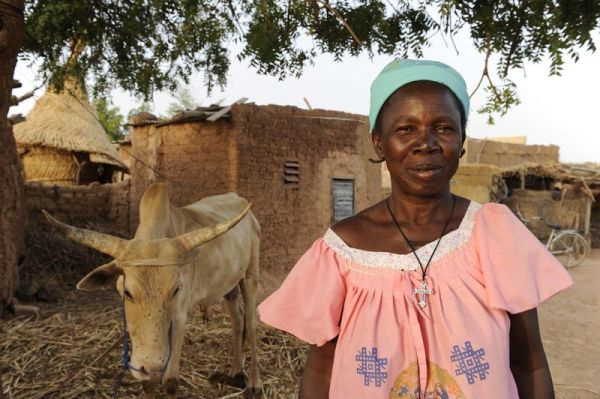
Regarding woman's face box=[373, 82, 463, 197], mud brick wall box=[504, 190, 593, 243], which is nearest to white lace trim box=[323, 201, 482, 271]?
woman's face box=[373, 82, 463, 197]

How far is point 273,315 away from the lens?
4.35 ft

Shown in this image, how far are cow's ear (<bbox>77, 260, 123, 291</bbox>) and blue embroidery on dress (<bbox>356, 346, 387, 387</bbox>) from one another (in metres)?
2.01

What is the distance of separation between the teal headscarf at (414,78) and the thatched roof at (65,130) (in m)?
11.8

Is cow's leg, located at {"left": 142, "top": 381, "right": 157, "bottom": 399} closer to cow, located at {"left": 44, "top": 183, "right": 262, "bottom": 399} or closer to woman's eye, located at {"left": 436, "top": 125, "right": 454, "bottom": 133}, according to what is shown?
cow, located at {"left": 44, "top": 183, "right": 262, "bottom": 399}

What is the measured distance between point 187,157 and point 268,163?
1362 mm

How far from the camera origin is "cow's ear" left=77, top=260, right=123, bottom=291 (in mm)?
2773

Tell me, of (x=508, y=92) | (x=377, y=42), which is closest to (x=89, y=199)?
(x=377, y=42)

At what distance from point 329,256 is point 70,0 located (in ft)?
14.0

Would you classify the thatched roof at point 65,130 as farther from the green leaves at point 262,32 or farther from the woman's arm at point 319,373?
the woman's arm at point 319,373

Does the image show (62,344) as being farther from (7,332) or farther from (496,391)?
(496,391)

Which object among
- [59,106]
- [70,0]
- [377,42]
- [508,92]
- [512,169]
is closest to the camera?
[508,92]

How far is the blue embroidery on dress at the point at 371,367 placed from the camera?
116cm

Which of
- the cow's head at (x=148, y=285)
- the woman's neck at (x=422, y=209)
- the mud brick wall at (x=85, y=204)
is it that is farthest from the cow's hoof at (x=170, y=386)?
the mud brick wall at (x=85, y=204)

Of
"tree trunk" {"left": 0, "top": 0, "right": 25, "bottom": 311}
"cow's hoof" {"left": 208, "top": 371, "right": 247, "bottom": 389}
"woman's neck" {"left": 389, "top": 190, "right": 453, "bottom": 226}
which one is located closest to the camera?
"woman's neck" {"left": 389, "top": 190, "right": 453, "bottom": 226}
